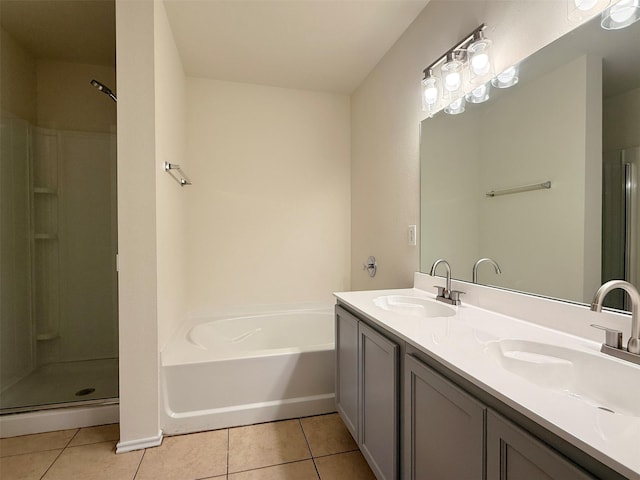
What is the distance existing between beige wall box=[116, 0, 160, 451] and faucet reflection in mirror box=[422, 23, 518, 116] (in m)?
1.51

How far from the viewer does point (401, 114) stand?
2059 mm

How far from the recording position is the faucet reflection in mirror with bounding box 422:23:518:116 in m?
1.36

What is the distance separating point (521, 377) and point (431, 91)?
4.84 ft

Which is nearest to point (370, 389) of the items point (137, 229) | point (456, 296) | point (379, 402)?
point (379, 402)

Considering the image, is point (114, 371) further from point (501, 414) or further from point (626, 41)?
point (626, 41)

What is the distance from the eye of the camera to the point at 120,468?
1.47 m

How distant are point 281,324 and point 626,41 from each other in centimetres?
250

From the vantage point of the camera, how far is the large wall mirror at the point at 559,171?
2.97 ft

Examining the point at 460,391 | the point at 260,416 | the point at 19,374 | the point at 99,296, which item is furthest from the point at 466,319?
the point at 19,374

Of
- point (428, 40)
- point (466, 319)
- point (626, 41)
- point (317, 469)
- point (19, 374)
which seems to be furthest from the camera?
point (19, 374)

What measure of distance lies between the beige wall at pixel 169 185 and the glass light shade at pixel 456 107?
61.6 inches

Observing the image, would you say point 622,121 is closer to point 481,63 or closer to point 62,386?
point 481,63

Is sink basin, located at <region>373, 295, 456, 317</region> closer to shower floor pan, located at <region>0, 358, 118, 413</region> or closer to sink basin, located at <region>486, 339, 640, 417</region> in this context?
sink basin, located at <region>486, 339, 640, 417</region>

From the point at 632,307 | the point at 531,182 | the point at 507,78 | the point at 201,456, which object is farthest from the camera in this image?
the point at 201,456
